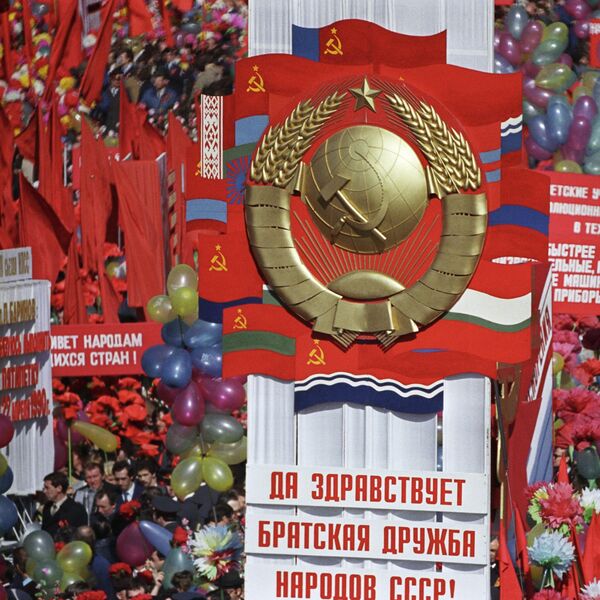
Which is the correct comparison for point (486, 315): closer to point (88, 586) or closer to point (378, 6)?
point (378, 6)

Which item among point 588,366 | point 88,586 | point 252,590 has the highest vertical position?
point 588,366

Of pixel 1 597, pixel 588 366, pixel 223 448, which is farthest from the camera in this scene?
pixel 588 366

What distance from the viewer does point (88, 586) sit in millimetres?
7746

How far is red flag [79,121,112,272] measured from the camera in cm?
1020

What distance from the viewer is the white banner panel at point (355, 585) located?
211 inches

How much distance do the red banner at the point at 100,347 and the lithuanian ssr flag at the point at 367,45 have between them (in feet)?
15.3

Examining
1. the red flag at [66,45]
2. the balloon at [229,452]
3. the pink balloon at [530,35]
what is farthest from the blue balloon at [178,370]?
the pink balloon at [530,35]

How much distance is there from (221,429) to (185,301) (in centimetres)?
99

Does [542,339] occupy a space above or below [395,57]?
below

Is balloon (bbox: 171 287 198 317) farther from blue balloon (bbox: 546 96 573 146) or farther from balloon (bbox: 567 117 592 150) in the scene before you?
balloon (bbox: 567 117 592 150)

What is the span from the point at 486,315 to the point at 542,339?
3.74 feet

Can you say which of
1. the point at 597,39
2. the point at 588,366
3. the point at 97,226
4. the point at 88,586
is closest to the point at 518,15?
the point at 597,39

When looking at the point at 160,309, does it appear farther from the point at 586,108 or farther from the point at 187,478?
the point at 586,108

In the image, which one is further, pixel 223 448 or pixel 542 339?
pixel 223 448
